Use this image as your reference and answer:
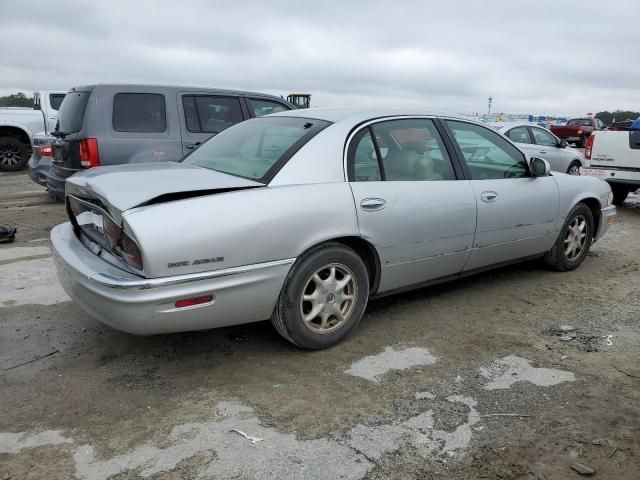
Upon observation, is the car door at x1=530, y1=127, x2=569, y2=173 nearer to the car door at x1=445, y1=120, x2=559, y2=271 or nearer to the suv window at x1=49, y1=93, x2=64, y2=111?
the car door at x1=445, y1=120, x2=559, y2=271

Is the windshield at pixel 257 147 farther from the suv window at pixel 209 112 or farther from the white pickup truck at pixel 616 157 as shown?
the white pickup truck at pixel 616 157

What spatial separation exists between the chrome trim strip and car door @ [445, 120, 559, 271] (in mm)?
2037

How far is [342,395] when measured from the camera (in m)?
3.11

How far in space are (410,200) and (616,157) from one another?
23.1 ft

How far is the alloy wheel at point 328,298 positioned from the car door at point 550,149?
370 inches

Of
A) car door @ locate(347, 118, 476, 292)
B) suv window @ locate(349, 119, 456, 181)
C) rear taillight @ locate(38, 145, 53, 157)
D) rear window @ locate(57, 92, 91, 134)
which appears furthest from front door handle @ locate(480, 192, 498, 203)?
rear taillight @ locate(38, 145, 53, 157)

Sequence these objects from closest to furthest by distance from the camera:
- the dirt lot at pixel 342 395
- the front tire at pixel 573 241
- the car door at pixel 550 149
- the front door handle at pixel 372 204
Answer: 1. the dirt lot at pixel 342 395
2. the front door handle at pixel 372 204
3. the front tire at pixel 573 241
4. the car door at pixel 550 149

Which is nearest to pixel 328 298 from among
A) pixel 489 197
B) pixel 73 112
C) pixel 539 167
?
pixel 489 197

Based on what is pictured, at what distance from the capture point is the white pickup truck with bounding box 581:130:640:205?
9180 millimetres

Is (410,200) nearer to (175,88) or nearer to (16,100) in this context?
(175,88)

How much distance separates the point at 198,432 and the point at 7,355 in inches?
64.8

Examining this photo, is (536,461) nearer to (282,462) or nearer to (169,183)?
(282,462)

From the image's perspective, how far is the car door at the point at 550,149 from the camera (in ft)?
38.9

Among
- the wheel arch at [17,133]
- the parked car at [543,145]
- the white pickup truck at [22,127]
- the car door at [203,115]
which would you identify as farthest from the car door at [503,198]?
the wheel arch at [17,133]
